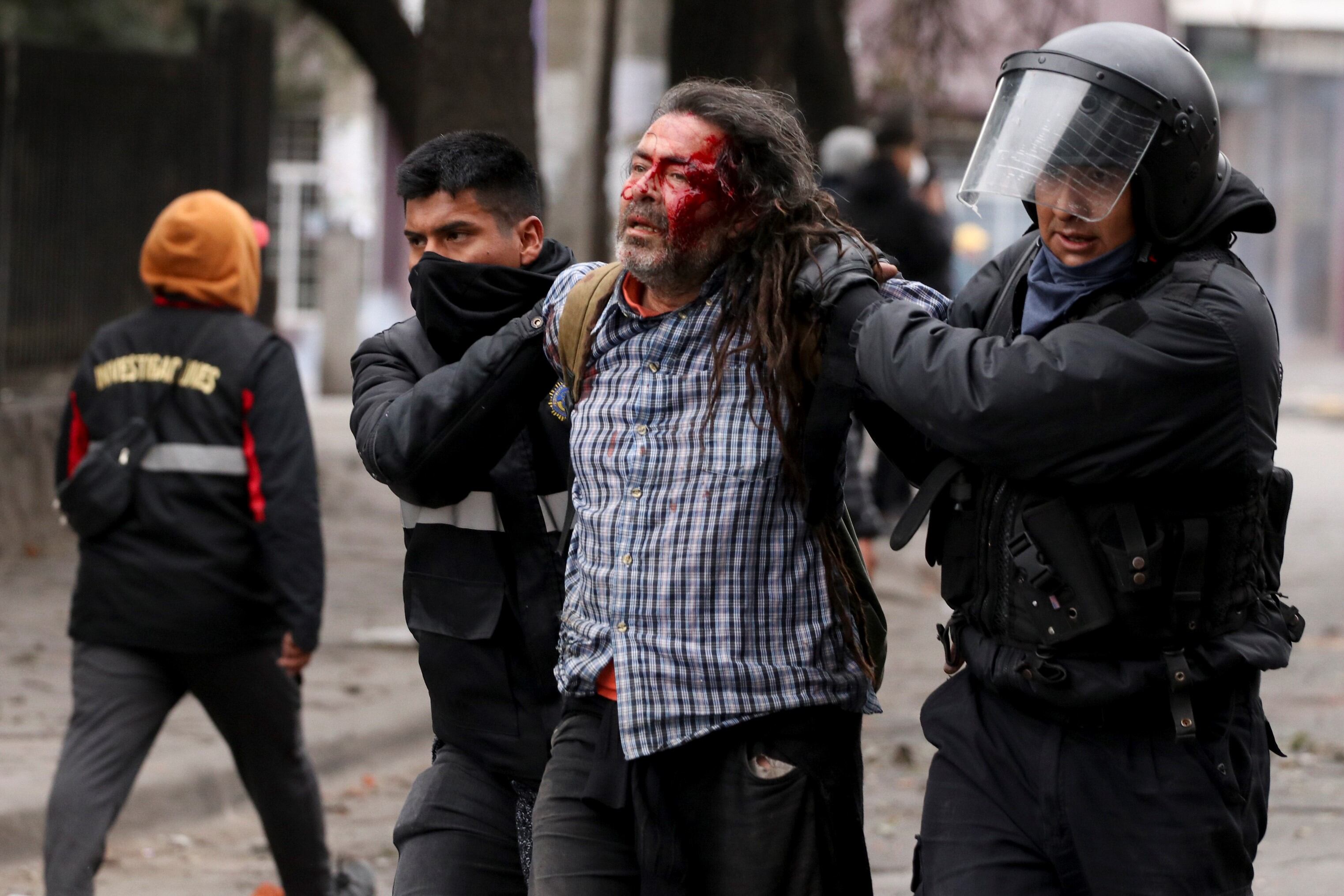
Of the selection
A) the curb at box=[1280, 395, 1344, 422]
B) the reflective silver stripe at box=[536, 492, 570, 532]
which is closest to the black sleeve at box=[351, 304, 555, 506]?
the reflective silver stripe at box=[536, 492, 570, 532]

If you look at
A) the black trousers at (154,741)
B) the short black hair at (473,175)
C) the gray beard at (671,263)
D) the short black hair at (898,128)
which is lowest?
the black trousers at (154,741)

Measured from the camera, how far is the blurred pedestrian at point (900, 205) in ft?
32.7

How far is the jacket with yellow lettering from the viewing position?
457cm

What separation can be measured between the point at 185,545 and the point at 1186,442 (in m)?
2.75

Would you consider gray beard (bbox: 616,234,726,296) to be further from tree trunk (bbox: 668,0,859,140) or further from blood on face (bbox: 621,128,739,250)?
tree trunk (bbox: 668,0,859,140)

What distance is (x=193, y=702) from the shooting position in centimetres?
722

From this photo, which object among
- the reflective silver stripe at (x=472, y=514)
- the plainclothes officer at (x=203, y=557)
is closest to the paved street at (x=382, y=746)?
the plainclothes officer at (x=203, y=557)

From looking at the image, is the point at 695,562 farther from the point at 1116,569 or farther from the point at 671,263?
the point at 1116,569

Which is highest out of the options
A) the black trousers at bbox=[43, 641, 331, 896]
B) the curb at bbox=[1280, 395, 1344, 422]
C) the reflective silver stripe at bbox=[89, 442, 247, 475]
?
the reflective silver stripe at bbox=[89, 442, 247, 475]

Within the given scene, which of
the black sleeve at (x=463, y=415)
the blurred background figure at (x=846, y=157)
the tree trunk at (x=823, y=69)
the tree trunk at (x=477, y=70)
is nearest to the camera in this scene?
the black sleeve at (x=463, y=415)

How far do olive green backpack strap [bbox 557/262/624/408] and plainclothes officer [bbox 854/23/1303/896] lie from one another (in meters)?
0.50

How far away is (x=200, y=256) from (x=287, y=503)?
2.30 ft

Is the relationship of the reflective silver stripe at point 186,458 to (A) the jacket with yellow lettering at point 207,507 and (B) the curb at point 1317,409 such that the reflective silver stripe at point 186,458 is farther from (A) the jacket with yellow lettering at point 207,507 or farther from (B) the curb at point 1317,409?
(B) the curb at point 1317,409

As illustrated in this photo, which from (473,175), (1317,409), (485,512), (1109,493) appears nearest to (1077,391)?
(1109,493)
